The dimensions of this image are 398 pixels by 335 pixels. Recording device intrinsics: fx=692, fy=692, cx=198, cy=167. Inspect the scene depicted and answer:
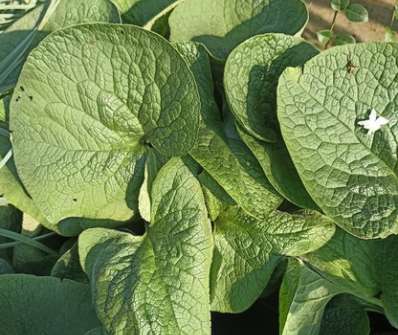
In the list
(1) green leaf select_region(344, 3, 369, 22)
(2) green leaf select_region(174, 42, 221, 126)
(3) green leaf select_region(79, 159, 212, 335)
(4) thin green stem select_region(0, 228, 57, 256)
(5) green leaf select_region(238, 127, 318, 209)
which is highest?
(2) green leaf select_region(174, 42, 221, 126)

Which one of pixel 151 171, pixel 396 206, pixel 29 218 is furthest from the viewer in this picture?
pixel 29 218

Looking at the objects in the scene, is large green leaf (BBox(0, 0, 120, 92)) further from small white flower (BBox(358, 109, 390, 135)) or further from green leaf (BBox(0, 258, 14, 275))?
small white flower (BBox(358, 109, 390, 135))

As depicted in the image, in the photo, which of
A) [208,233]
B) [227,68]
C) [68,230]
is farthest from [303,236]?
[68,230]

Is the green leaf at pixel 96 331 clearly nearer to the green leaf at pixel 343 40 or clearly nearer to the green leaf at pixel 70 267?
the green leaf at pixel 70 267

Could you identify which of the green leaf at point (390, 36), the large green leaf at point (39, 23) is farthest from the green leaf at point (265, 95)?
the green leaf at point (390, 36)

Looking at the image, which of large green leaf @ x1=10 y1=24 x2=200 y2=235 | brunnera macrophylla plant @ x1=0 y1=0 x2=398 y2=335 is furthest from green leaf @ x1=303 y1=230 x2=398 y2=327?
large green leaf @ x1=10 y1=24 x2=200 y2=235

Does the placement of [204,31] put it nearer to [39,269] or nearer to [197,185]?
[197,185]
